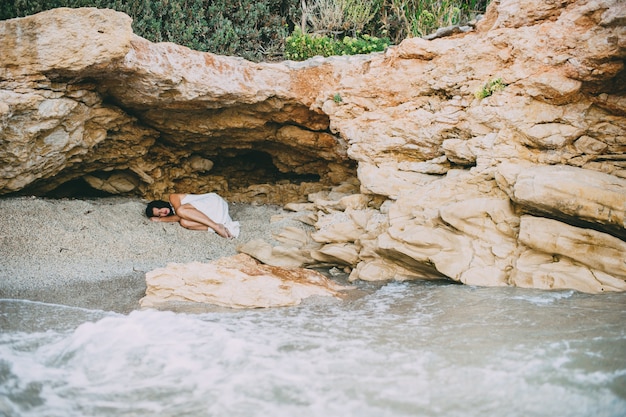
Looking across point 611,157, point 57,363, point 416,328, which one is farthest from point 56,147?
point 611,157

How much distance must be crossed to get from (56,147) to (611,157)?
7315 mm

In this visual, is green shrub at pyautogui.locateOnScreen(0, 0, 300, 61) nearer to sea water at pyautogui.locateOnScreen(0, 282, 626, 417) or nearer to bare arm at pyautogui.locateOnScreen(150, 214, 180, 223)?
bare arm at pyautogui.locateOnScreen(150, 214, 180, 223)

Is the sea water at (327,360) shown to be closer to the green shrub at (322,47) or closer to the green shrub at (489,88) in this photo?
the green shrub at (489,88)

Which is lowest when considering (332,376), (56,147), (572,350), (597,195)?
(56,147)

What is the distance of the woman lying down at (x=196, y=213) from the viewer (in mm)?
7883

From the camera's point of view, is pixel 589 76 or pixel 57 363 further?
pixel 589 76

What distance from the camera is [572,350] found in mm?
3168

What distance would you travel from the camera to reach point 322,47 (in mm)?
8328

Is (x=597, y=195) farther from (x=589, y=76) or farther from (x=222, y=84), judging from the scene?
(x=222, y=84)

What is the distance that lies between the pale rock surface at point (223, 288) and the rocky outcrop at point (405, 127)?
1181 mm

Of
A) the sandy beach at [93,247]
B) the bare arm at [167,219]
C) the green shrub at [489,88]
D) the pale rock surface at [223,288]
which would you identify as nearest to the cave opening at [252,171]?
the sandy beach at [93,247]

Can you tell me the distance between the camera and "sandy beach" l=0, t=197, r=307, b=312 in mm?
5078

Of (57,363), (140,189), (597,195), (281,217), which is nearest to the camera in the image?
(57,363)

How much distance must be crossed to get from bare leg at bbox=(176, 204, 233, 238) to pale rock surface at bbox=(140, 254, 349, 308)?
2642 millimetres
